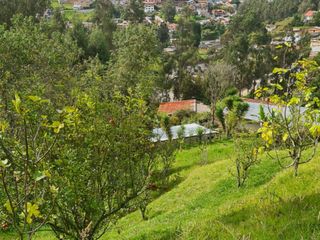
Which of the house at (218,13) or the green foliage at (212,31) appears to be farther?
the house at (218,13)

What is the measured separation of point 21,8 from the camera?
36.5 m

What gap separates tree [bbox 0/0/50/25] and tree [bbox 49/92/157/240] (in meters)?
30.8

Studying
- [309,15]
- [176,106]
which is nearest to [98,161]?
[176,106]

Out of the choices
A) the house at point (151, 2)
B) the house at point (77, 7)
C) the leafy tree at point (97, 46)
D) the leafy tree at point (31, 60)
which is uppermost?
the leafy tree at point (31, 60)

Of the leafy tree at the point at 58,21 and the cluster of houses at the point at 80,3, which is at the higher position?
the leafy tree at the point at 58,21

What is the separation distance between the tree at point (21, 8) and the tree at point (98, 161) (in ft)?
101

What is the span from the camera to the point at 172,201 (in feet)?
41.0

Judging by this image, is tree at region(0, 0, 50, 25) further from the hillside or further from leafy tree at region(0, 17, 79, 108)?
the hillside

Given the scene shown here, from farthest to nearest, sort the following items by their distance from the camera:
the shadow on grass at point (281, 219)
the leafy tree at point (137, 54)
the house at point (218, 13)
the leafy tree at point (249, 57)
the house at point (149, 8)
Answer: the house at point (218, 13) → the house at point (149, 8) → the leafy tree at point (249, 57) → the leafy tree at point (137, 54) → the shadow on grass at point (281, 219)

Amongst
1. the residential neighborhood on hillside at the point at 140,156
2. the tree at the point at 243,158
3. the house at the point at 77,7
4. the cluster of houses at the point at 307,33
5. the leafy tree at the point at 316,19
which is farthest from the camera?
the house at the point at 77,7

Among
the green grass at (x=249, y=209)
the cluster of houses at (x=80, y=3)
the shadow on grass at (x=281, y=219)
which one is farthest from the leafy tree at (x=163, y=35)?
the shadow on grass at (x=281, y=219)

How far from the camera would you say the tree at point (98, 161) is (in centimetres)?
538

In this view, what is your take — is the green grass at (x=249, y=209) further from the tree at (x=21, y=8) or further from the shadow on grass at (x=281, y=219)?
the tree at (x=21, y=8)

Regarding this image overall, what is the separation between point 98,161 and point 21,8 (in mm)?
33853
